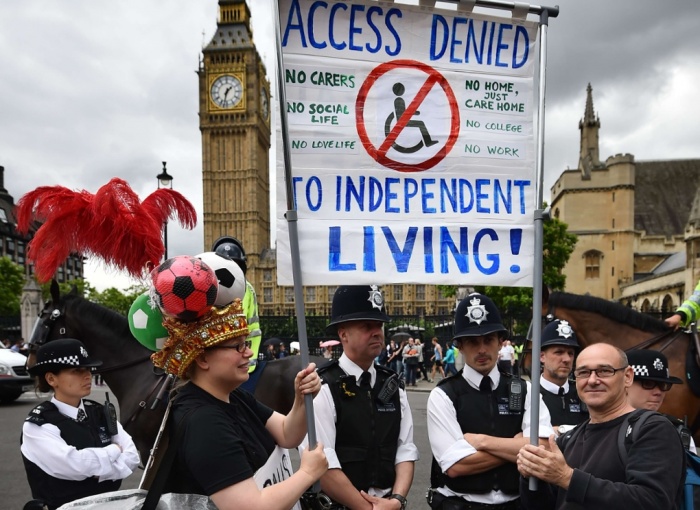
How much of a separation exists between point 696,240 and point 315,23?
139 ft

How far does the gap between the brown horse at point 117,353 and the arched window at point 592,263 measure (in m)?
59.4

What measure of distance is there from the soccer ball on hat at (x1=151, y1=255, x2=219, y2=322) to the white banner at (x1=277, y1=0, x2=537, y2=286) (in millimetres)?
432

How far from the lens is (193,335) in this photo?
202 cm

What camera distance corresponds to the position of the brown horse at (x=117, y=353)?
510 centimetres

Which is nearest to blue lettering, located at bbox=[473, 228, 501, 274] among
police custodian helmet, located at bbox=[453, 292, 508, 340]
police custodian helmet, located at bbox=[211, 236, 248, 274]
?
police custodian helmet, located at bbox=[453, 292, 508, 340]

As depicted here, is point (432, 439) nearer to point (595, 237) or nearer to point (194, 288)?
point (194, 288)

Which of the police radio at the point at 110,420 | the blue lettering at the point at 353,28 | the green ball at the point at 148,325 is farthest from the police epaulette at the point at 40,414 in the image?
the blue lettering at the point at 353,28

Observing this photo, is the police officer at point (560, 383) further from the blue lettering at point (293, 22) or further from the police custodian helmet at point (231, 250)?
the blue lettering at point (293, 22)

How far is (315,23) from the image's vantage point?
2381 millimetres

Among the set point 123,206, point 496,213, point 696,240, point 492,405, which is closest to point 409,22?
point 496,213

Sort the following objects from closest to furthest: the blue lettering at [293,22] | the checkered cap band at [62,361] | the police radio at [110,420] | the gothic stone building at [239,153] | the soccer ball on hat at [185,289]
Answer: the soccer ball on hat at [185,289] → the blue lettering at [293,22] → the checkered cap band at [62,361] → the police radio at [110,420] → the gothic stone building at [239,153]

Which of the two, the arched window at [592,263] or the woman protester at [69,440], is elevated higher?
the woman protester at [69,440]

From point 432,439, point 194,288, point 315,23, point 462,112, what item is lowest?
point 432,439

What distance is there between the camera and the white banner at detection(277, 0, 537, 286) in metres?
2.40
